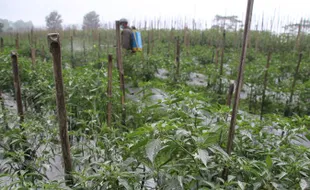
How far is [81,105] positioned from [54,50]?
5.91ft

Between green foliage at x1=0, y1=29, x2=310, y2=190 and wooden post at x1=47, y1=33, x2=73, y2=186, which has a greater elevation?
wooden post at x1=47, y1=33, x2=73, y2=186

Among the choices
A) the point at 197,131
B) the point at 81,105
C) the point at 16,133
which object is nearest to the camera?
the point at 197,131

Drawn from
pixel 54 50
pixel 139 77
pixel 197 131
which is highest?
pixel 54 50

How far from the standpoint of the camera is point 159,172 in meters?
1.29

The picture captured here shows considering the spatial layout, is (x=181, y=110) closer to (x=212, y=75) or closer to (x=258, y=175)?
(x=258, y=175)

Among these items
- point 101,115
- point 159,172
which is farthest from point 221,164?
point 101,115

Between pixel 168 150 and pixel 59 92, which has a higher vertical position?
pixel 59 92

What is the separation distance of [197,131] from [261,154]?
46 cm

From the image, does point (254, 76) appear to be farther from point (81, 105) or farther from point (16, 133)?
point (16, 133)

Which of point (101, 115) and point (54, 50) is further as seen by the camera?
Answer: point (101, 115)

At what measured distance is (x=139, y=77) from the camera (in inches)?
244

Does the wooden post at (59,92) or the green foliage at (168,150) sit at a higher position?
the wooden post at (59,92)

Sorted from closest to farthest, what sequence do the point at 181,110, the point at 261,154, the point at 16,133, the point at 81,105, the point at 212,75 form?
1. the point at 261,154
2. the point at 181,110
3. the point at 16,133
4. the point at 81,105
5. the point at 212,75

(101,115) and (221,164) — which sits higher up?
(221,164)
